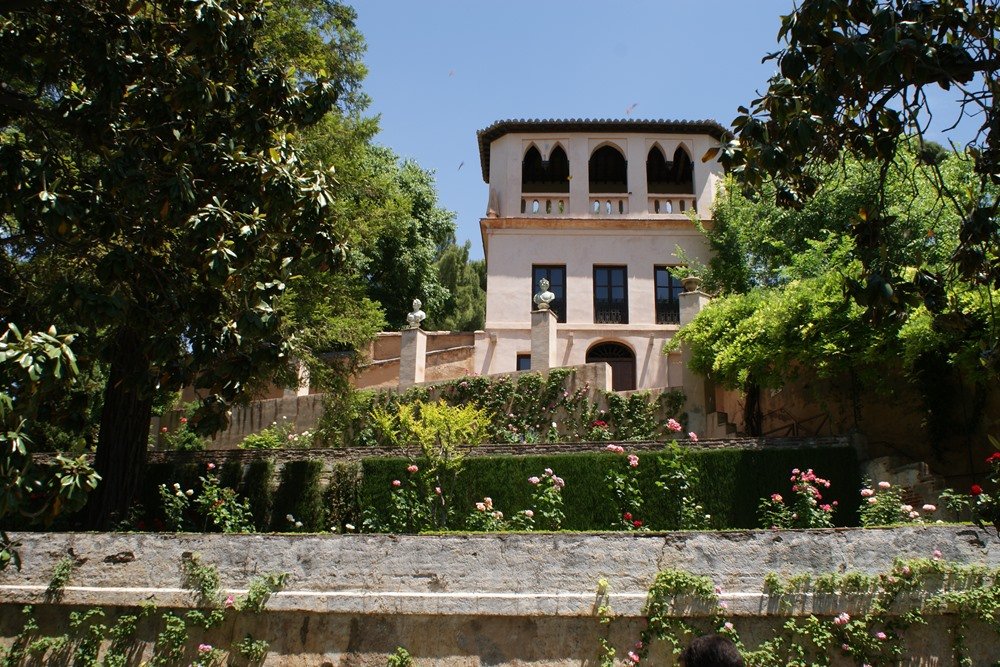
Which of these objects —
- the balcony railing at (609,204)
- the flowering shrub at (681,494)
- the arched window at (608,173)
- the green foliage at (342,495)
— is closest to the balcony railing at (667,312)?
the balcony railing at (609,204)

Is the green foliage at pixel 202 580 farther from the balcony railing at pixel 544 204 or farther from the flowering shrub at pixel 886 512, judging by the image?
the balcony railing at pixel 544 204

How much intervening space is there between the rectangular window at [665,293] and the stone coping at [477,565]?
706 inches

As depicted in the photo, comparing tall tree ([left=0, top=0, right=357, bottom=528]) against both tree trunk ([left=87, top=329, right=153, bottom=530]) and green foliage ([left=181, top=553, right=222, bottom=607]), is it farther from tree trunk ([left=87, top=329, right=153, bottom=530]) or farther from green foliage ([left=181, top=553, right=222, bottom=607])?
green foliage ([left=181, top=553, right=222, bottom=607])

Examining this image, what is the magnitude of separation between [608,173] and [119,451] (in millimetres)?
19982

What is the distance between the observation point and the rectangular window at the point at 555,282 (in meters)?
25.9

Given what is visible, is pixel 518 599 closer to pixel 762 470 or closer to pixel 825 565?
pixel 825 565

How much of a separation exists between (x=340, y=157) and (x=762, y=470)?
32.3 ft

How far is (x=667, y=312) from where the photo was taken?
26.0m

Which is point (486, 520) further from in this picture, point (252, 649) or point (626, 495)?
point (252, 649)

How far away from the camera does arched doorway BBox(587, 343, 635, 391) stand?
83.4ft

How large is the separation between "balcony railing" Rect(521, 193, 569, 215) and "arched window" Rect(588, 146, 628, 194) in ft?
7.81

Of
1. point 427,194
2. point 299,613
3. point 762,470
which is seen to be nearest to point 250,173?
point 299,613

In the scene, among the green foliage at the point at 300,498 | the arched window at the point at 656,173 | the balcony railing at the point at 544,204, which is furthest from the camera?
the arched window at the point at 656,173

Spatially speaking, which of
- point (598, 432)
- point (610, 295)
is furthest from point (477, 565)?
point (610, 295)
